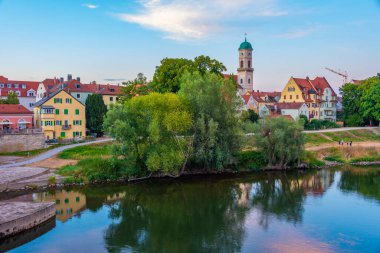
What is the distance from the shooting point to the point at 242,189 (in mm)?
32094

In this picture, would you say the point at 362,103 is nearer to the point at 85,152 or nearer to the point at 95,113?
the point at 95,113

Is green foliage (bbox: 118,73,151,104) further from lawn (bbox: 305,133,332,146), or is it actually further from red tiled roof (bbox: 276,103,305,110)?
red tiled roof (bbox: 276,103,305,110)

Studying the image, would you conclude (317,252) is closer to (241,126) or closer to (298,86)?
(241,126)

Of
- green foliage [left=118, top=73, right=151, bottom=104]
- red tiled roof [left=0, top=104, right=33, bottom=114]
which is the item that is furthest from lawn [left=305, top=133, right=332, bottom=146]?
red tiled roof [left=0, top=104, right=33, bottom=114]

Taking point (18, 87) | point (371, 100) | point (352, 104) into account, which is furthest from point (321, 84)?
point (18, 87)

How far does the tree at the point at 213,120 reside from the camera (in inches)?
1369

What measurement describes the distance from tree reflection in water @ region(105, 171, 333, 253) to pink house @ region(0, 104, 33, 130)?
65.5 ft

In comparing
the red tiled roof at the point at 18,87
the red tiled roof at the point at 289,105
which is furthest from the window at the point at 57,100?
the red tiled roof at the point at 289,105

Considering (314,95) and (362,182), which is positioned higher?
(314,95)

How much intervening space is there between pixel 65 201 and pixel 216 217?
424 inches

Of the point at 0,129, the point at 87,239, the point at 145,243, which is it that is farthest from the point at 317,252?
the point at 0,129

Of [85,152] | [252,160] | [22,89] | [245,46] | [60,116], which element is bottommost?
[252,160]

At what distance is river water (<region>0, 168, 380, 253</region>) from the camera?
1988cm

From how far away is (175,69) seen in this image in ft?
153
